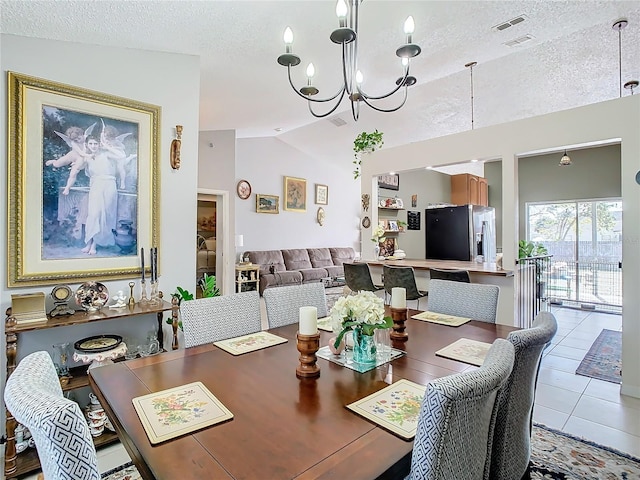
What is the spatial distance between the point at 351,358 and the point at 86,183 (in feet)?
7.23

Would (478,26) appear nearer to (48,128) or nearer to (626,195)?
(626,195)

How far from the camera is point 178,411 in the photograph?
3.60 feet

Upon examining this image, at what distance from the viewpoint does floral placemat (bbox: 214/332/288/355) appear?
1.67 m

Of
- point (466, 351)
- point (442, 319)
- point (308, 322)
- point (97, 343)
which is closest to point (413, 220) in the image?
point (442, 319)

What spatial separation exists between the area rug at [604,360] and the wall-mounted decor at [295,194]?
234 inches

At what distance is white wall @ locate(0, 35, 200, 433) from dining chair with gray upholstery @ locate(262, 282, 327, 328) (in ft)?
3.82

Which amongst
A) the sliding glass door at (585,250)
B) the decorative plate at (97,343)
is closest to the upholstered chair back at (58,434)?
the decorative plate at (97,343)

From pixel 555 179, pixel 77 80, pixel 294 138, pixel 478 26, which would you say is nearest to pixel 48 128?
pixel 77 80

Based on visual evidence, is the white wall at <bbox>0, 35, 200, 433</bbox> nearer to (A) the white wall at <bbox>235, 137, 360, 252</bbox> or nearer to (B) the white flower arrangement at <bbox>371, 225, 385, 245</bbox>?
(B) the white flower arrangement at <bbox>371, 225, 385, 245</bbox>

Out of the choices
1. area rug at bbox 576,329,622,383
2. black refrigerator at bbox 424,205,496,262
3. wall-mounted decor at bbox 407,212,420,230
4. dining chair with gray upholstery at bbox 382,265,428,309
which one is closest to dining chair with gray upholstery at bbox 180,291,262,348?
dining chair with gray upholstery at bbox 382,265,428,309

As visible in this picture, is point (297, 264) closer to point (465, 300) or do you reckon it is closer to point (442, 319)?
point (465, 300)

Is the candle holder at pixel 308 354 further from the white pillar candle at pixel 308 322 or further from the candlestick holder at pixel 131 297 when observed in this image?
the candlestick holder at pixel 131 297

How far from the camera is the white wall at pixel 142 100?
2.20 metres

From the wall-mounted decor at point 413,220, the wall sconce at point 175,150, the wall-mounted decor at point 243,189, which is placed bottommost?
the wall-mounted decor at point 413,220
